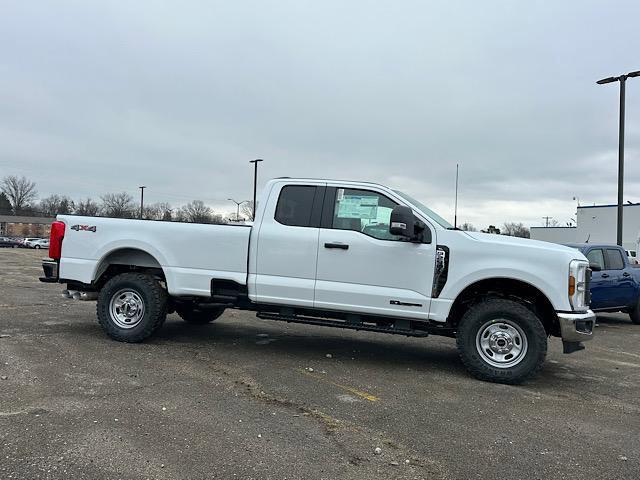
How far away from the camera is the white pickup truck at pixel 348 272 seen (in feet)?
18.7

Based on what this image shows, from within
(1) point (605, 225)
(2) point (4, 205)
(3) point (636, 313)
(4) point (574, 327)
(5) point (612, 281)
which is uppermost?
(2) point (4, 205)

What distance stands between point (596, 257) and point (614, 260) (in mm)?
609

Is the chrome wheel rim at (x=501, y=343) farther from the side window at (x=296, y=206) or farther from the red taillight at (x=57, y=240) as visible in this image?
the red taillight at (x=57, y=240)

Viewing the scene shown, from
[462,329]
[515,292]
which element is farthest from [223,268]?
[515,292]

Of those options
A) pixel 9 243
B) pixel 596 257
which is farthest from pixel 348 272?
pixel 9 243

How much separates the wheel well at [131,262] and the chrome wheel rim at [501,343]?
4.14 metres

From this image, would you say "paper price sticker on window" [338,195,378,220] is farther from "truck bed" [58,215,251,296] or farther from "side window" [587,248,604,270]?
"side window" [587,248,604,270]

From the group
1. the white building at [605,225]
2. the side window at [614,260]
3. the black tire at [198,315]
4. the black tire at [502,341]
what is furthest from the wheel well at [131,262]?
the white building at [605,225]

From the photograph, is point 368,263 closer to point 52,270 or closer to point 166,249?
point 166,249

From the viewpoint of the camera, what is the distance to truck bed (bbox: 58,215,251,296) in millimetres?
6504

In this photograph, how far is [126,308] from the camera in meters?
6.96

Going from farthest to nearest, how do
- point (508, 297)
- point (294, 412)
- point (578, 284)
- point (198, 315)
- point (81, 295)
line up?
point (198, 315) < point (81, 295) < point (508, 297) < point (578, 284) < point (294, 412)

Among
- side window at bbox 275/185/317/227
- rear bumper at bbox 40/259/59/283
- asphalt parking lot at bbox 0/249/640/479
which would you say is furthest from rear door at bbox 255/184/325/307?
rear bumper at bbox 40/259/59/283

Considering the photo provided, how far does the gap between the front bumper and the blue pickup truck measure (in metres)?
5.06
